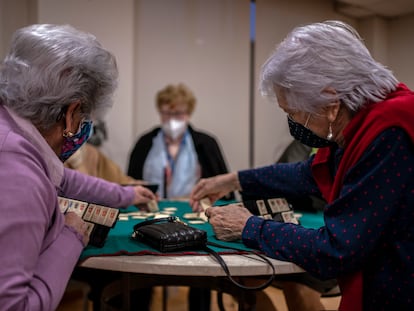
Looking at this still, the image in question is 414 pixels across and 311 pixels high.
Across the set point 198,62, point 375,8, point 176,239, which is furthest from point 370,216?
point 198,62

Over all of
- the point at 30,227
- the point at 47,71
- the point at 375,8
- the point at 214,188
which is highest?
the point at 375,8

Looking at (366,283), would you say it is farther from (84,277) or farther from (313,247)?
(84,277)

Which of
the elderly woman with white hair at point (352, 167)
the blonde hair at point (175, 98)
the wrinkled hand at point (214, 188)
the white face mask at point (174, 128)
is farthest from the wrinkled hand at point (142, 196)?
the blonde hair at point (175, 98)

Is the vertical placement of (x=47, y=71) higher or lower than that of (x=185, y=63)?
higher

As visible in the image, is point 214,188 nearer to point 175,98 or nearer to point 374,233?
point 374,233

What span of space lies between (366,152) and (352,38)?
333 millimetres

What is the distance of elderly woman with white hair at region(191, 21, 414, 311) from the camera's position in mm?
1117

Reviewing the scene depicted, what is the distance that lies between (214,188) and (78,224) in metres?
0.76

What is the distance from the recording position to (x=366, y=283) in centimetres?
120

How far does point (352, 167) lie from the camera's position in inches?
45.6

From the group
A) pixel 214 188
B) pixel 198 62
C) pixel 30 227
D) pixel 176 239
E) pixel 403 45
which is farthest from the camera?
pixel 198 62

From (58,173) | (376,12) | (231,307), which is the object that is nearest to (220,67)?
(231,307)

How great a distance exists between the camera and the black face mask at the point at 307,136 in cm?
139

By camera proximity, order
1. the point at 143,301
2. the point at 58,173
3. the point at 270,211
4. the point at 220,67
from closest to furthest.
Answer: the point at 58,173 < the point at 270,211 < the point at 143,301 < the point at 220,67
